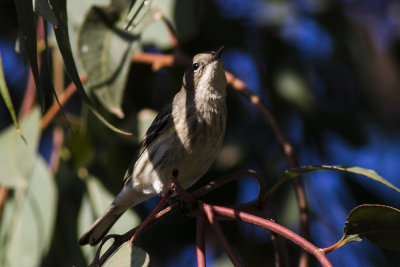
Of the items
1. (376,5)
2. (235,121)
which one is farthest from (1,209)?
(376,5)

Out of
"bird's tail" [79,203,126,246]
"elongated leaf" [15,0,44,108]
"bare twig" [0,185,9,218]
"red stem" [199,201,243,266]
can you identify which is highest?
"elongated leaf" [15,0,44,108]

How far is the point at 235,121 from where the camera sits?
344 cm

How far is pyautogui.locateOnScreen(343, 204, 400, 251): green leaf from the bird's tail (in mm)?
1281

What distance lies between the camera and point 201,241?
146 cm

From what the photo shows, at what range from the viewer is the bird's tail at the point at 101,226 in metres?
2.57

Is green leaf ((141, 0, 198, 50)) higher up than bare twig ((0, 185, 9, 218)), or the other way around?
green leaf ((141, 0, 198, 50))

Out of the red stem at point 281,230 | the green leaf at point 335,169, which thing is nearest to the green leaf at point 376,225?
the green leaf at point 335,169

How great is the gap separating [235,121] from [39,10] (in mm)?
1984

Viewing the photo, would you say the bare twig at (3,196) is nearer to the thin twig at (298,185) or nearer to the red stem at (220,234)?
the thin twig at (298,185)

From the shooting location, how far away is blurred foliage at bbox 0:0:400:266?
243cm

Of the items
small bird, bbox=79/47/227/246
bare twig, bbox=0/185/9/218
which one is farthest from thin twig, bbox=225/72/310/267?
bare twig, bbox=0/185/9/218

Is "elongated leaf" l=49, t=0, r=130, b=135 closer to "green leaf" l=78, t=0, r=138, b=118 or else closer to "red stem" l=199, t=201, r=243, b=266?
"red stem" l=199, t=201, r=243, b=266

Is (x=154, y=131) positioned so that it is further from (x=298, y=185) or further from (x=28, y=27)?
(x=28, y=27)

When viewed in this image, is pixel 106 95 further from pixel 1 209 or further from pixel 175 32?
pixel 1 209
